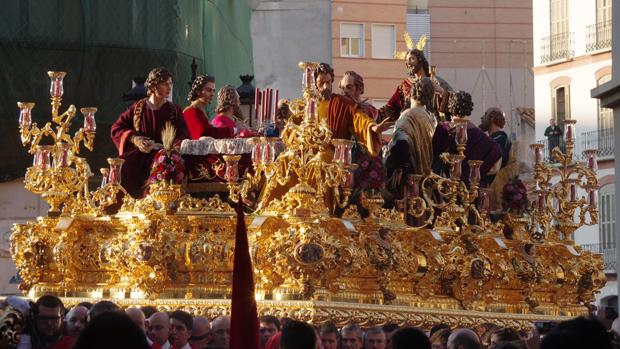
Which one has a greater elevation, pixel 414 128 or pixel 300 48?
pixel 300 48

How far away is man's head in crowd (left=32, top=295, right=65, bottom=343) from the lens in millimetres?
13359

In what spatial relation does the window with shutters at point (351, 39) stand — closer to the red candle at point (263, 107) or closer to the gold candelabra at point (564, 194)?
the gold candelabra at point (564, 194)

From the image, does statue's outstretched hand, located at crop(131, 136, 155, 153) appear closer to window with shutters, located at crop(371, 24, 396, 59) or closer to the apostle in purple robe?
the apostle in purple robe

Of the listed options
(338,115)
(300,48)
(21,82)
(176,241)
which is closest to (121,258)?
(176,241)

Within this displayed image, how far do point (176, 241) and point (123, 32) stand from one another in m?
6.36

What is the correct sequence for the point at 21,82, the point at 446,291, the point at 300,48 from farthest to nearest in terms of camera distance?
the point at 300,48 < the point at 21,82 < the point at 446,291

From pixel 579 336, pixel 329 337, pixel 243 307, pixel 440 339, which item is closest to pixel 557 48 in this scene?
pixel 440 339

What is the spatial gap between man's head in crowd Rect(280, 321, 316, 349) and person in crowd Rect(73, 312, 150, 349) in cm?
245

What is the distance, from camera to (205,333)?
16.2 meters

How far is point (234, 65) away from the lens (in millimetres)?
27312

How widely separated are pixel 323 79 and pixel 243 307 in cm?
1032

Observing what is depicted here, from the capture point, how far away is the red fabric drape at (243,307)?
9523 millimetres

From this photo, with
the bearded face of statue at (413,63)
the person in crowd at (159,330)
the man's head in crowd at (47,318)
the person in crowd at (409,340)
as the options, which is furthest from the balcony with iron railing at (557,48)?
the person in crowd at (409,340)

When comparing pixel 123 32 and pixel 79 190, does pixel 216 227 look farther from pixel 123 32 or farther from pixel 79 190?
pixel 123 32
